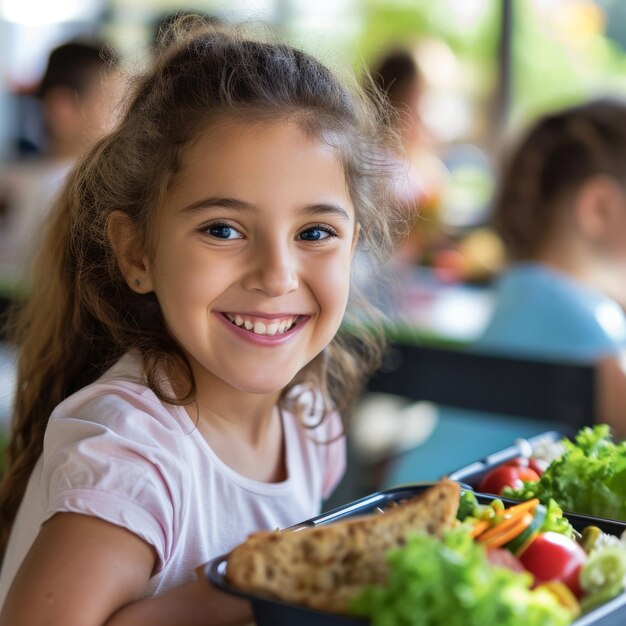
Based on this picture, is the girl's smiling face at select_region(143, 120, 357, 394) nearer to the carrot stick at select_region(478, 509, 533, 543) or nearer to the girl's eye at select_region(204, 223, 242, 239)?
the girl's eye at select_region(204, 223, 242, 239)

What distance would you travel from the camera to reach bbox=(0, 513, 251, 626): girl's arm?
95 centimetres

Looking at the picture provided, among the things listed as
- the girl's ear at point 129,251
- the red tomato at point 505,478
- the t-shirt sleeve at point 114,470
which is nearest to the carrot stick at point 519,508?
the red tomato at point 505,478

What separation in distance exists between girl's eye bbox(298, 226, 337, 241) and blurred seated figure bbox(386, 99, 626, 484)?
1400 mm

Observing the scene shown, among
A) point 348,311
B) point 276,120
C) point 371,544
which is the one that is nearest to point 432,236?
point 348,311

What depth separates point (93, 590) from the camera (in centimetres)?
96

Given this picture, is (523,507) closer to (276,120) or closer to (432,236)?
(276,120)

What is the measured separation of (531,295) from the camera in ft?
8.46

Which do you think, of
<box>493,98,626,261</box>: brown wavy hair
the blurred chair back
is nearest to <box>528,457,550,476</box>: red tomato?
the blurred chair back

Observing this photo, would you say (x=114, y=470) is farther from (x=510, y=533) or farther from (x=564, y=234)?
(x=564, y=234)

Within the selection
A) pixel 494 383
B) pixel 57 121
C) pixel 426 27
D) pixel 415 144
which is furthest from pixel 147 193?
pixel 426 27

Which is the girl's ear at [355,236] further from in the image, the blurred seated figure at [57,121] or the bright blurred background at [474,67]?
the bright blurred background at [474,67]

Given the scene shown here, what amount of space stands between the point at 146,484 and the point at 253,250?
0.27m

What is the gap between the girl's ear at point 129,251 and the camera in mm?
1250

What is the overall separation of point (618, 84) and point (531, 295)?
7.48 feet
